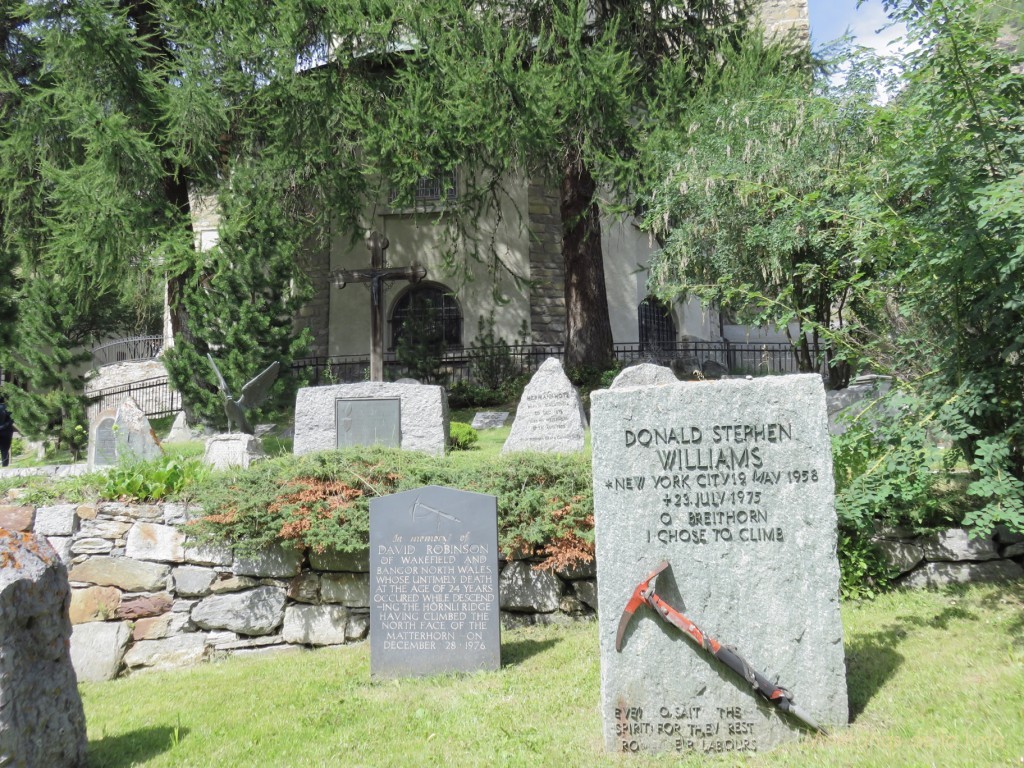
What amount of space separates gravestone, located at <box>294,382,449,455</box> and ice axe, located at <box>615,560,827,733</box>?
7853 millimetres

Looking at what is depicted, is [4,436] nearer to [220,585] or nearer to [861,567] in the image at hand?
[220,585]

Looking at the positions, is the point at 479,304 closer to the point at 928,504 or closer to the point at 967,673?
the point at 928,504

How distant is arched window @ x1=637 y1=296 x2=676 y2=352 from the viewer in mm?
23336

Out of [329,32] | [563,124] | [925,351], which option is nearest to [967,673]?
[925,351]

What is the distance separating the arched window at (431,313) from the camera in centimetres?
2194

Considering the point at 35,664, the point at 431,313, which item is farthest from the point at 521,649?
the point at 431,313

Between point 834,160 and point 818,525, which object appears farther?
point 834,160

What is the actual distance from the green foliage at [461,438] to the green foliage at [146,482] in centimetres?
517

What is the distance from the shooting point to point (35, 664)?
4.00 m

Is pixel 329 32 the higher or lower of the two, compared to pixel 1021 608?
higher

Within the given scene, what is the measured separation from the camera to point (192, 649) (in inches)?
287

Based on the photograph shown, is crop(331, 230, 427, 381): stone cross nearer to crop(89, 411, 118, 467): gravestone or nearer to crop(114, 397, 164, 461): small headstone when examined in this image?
crop(114, 397, 164, 461): small headstone

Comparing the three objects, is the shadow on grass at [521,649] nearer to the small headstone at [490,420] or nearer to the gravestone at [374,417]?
the gravestone at [374,417]

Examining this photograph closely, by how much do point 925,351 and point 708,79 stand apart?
10.2m
